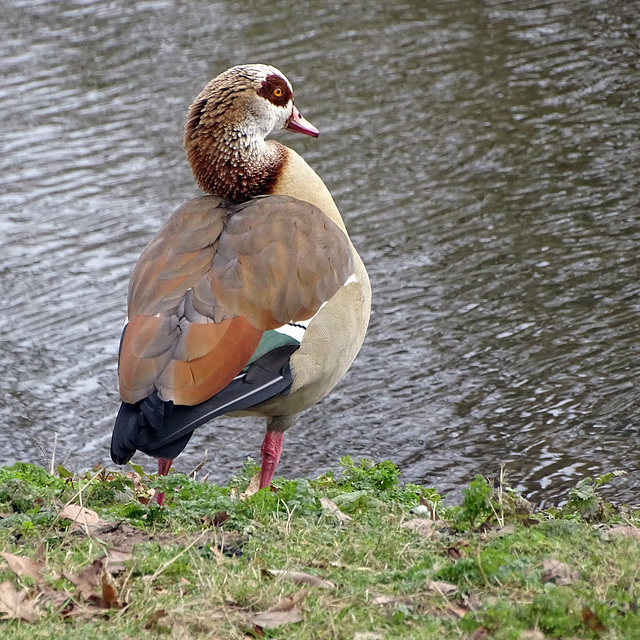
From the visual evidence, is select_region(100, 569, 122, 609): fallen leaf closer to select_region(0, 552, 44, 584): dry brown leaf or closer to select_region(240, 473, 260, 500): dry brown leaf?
select_region(0, 552, 44, 584): dry brown leaf

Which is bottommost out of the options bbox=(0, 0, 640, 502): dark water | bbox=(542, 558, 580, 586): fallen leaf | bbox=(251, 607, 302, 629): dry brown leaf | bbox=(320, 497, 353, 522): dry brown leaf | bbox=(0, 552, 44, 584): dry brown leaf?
bbox=(0, 0, 640, 502): dark water

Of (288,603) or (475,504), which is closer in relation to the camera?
(288,603)

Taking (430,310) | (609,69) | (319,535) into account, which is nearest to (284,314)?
(319,535)

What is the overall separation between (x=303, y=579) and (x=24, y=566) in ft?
3.16

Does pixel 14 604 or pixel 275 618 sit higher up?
pixel 14 604

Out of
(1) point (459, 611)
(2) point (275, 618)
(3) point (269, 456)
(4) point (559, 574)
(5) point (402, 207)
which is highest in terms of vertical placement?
(2) point (275, 618)

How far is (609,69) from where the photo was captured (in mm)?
12375

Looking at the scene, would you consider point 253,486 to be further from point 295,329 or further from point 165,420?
point 165,420

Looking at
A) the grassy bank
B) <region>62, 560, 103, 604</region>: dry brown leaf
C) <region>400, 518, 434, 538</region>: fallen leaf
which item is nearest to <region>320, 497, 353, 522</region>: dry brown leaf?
the grassy bank

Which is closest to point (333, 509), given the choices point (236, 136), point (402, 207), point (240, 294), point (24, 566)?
point (240, 294)

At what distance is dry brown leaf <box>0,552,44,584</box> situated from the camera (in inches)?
135

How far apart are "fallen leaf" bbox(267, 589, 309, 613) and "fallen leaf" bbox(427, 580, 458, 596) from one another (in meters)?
0.43

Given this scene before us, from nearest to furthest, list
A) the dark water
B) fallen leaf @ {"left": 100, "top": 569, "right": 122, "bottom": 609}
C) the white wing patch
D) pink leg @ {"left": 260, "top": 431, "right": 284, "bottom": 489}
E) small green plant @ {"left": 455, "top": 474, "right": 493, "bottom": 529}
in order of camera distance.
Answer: fallen leaf @ {"left": 100, "top": 569, "right": 122, "bottom": 609} → small green plant @ {"left": 455, "top": 474, "right": 493, "bottom": 529} → the white wing patch → pink leg @ {"left": 260, "top": 431, "right": 284, "bottom": 489} → the dark water

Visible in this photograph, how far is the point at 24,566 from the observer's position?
3.49 m
